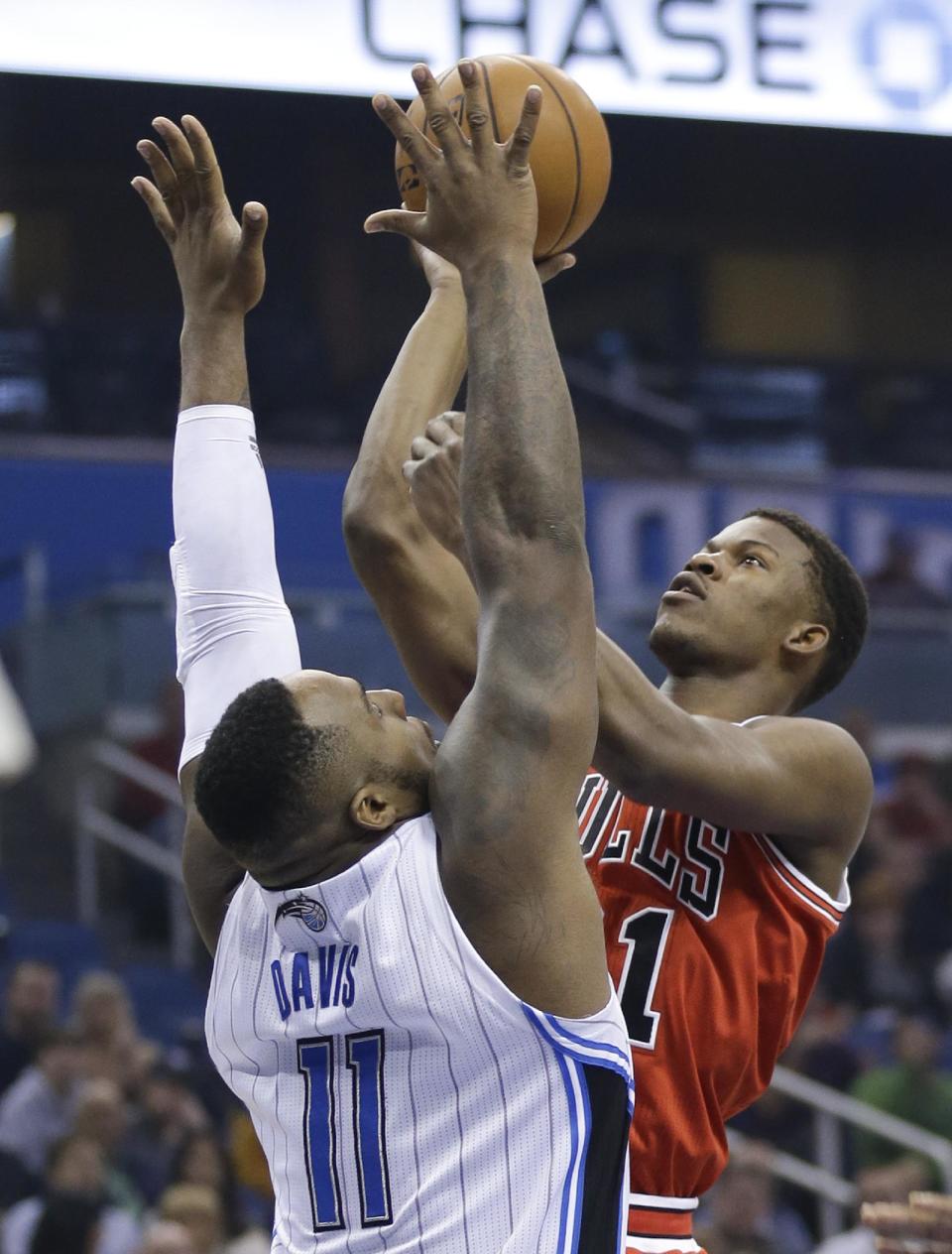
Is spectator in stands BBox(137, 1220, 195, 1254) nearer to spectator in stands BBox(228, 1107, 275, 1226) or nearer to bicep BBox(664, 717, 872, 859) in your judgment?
spectator in stands BBox(228, 1107, 275, 1226)

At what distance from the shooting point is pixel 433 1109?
6.89ft

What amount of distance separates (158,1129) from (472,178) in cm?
583

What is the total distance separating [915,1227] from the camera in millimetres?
2674

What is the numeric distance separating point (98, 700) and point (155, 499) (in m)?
1.36

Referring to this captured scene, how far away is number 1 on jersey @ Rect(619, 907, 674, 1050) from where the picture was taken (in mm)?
2658

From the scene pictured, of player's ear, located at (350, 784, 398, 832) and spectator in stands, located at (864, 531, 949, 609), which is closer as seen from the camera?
player's ear, located at (350, 784, 398, 832)

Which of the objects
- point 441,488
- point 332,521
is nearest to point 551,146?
point 441,488

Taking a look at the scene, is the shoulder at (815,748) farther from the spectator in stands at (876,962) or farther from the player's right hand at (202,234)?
the spectator in stands at (876,962)

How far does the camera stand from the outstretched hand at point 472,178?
6.88ft

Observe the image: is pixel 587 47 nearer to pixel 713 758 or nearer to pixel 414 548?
pixel 414 548

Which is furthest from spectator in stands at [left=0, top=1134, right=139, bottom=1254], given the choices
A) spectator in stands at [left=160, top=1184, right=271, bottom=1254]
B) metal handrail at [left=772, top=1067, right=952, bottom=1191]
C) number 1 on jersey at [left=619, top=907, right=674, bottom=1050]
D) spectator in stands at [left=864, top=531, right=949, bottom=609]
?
spectator in stands at [left=864, top=531, right=949, bottom=609]

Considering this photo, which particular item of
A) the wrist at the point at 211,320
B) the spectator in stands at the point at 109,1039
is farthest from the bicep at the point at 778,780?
the spectator in stands at the point at 109,1039

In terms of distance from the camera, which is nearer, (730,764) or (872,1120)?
(730,764)

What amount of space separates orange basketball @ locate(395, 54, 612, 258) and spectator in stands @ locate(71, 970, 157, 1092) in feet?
17.1
